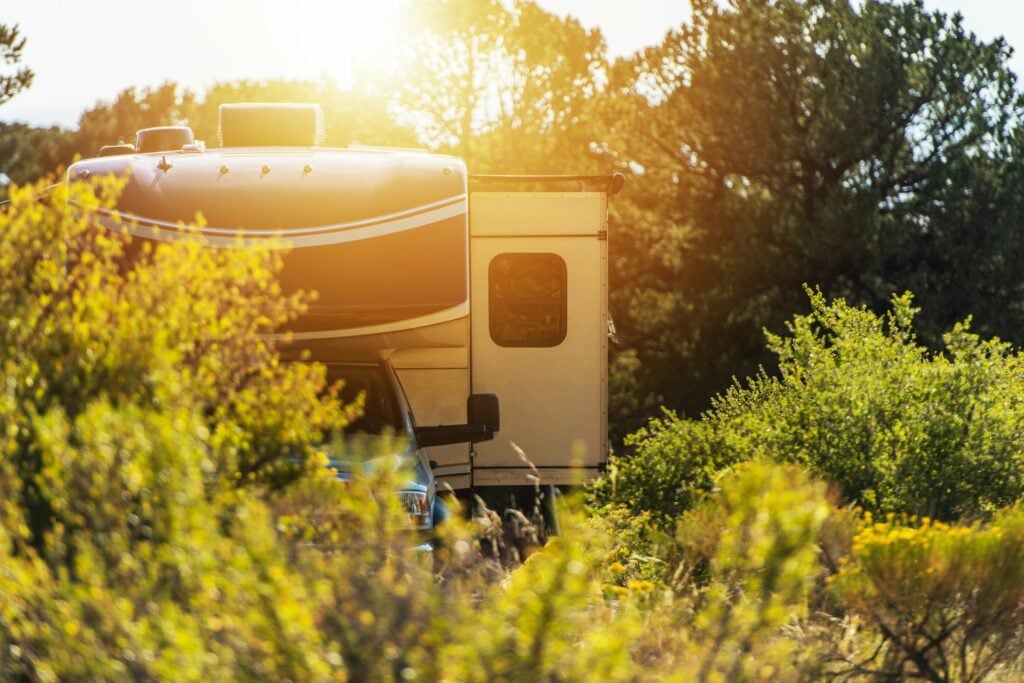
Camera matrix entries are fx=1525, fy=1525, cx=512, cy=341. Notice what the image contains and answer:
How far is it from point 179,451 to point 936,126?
838 inches

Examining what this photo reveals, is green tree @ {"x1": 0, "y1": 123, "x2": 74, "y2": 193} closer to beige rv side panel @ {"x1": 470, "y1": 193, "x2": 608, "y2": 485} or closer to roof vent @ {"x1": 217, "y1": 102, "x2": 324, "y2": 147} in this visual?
roof vent @ {"x1": 217, "y1": 102, "x2": 324, "y2": 147}

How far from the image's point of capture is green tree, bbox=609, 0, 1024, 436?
23.6 meters

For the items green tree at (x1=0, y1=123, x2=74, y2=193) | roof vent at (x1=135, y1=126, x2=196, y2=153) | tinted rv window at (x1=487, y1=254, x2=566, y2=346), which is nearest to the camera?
tinted rv window at (x1=487, y1=254, x2=566, y2=346)

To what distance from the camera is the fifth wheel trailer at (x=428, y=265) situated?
32.4ft

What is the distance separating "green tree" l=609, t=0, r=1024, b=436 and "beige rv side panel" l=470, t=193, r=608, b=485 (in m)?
11.6

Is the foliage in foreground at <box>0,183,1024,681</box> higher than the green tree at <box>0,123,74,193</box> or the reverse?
the reverse

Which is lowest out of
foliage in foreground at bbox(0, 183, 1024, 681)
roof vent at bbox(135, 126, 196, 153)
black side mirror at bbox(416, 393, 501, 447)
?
black side mirror at bbox(416, 393, 501, 447)

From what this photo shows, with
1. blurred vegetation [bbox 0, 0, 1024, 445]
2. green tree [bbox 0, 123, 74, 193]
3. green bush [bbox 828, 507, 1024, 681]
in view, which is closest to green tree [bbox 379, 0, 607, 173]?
blurred vegetation [bbox 0, 0, 1024, 445]

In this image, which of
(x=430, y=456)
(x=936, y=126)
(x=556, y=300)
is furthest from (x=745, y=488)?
(x=936, y=126)

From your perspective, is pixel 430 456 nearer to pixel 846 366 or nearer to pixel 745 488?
pixel 846 366

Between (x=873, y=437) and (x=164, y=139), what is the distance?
246 inches

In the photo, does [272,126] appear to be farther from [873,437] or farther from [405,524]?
[405,524]

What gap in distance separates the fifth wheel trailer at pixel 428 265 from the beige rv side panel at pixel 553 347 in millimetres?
11

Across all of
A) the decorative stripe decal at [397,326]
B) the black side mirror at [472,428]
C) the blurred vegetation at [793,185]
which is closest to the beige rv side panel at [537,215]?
the decorative stripe decal at [397,326]
